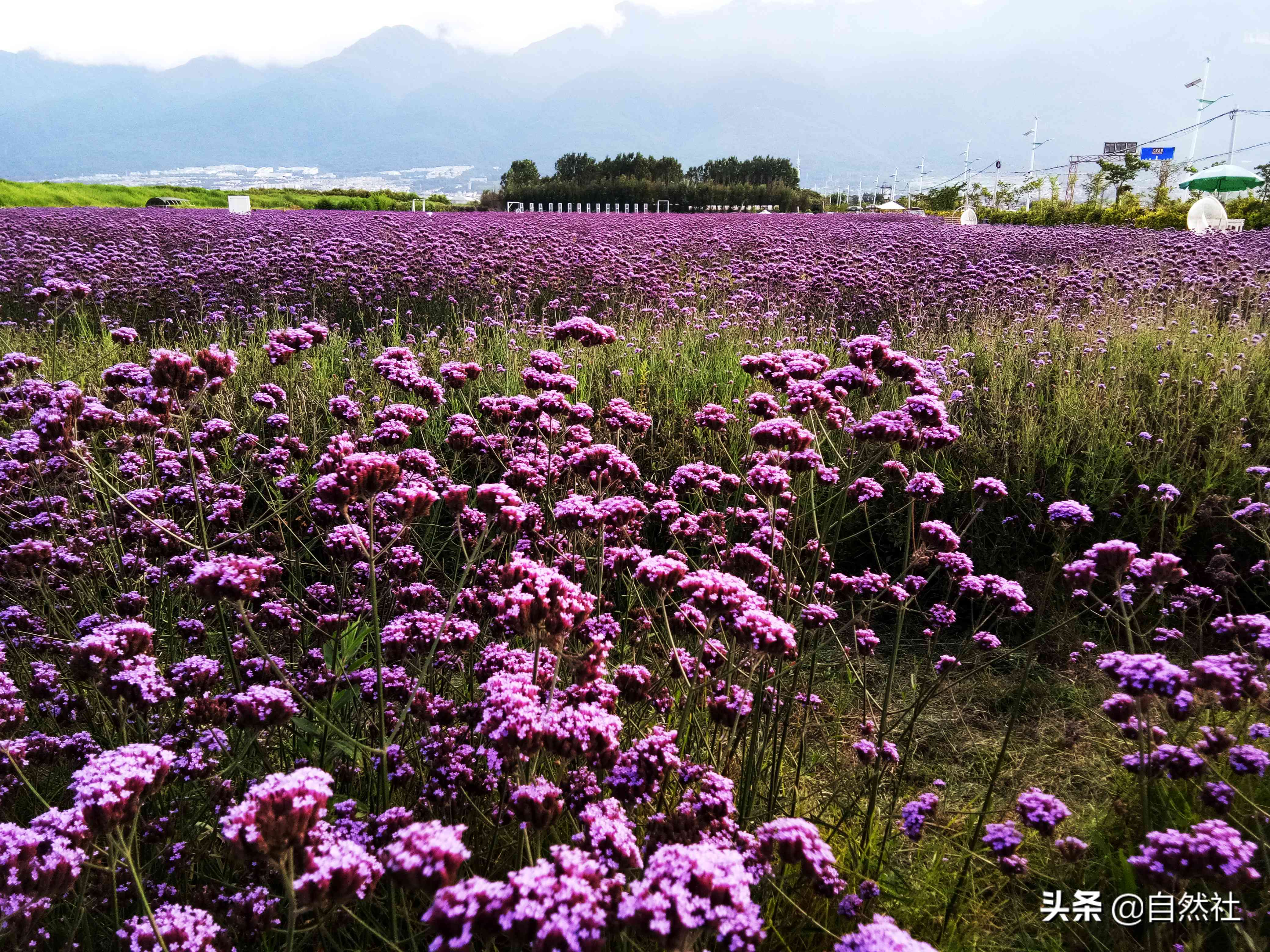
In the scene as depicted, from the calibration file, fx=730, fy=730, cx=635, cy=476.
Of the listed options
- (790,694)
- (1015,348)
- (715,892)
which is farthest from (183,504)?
(1015,348)

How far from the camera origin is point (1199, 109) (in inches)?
2222

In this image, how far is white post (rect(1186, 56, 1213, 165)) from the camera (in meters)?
53.4

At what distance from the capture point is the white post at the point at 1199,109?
53.4m

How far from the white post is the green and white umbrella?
2000 cm

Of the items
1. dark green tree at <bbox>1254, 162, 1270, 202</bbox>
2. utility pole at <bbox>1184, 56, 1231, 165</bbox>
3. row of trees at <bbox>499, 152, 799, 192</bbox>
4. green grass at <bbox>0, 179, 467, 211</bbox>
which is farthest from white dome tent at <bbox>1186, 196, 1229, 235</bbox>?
row of trees at <bbox>499, 152, 799, 192</bbox>

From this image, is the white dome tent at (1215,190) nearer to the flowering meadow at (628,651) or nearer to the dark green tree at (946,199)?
the flowering meadow at (628,651)

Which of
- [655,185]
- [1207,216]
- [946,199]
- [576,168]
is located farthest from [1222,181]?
[576,168]

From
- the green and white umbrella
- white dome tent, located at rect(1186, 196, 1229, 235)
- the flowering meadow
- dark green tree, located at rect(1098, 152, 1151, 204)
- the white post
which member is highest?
the white post

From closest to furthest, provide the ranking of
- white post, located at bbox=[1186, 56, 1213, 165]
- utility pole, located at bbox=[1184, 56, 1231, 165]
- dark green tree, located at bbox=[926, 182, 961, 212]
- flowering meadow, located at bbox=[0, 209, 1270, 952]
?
flowering meadow, located at bbox=[0, 209, 1270, 952]
utility pole, located at bbox=[1184, 56, 1231, 165]
white post, located at bbox=[1186, 56, 1213, 165]
dark green tree, located at bbox=[926, 182, 961, 212]

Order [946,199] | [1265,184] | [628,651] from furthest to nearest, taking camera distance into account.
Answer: [946,199]
[1265,184]
[628,651]

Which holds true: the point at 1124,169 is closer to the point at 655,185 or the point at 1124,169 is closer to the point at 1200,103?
the point at 1200,103

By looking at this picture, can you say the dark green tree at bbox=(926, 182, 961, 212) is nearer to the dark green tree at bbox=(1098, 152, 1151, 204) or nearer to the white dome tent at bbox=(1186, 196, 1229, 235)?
the dark green tree at bbox=(1098, 152, 1151, 204)

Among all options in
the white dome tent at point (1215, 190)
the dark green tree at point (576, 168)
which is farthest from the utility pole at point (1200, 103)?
the dark green tree at point (576, 168)

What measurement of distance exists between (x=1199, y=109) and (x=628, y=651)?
7447 centimetres
